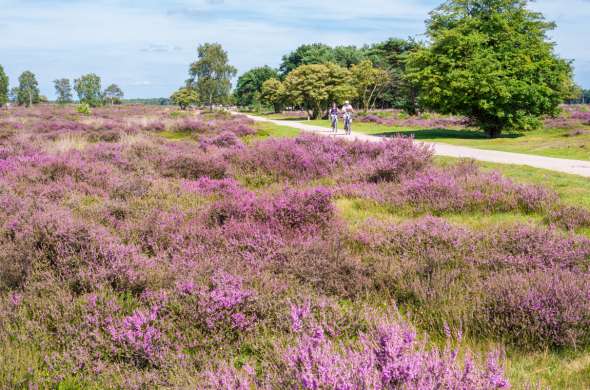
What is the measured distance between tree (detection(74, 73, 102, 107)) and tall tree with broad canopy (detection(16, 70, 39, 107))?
55.4ft

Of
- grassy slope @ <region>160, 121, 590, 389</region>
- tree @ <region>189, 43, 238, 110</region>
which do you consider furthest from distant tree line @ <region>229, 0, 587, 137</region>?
tree @ <region>189, 43, 238, 110</region>

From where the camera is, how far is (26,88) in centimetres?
10788

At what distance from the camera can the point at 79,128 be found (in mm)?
25172

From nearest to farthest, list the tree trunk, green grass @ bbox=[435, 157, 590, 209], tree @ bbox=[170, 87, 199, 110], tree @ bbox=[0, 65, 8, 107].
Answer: green grass @ bbox=[435, 157, 590, 209] < the tree trunk < tree @ bbox=[0, 65, 8, 107] < tree @ bbox=[170, 87, 199, 110]

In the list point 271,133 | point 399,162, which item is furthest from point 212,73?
point 399,162

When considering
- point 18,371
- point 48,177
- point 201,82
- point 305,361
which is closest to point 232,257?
point 18,371

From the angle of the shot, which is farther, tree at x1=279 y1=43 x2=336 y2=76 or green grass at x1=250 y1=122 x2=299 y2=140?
tree at x1=279 y1=43 x2=336 y2=76

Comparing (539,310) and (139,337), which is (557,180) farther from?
(139,337)

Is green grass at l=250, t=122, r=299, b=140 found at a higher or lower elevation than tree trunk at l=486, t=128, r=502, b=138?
lower

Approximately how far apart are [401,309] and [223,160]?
8812 mm

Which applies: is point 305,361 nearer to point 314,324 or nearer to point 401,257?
point 314,324

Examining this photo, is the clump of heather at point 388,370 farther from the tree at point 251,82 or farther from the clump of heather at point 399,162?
the tree at point 251,82

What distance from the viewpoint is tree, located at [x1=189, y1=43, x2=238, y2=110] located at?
89.6 m

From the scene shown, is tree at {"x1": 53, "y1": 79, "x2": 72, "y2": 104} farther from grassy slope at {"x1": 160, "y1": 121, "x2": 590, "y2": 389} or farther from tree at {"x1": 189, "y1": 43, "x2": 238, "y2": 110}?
grassy slope at {"x1": 160, "y1": 121, "x2": 590, "y2": 389}
